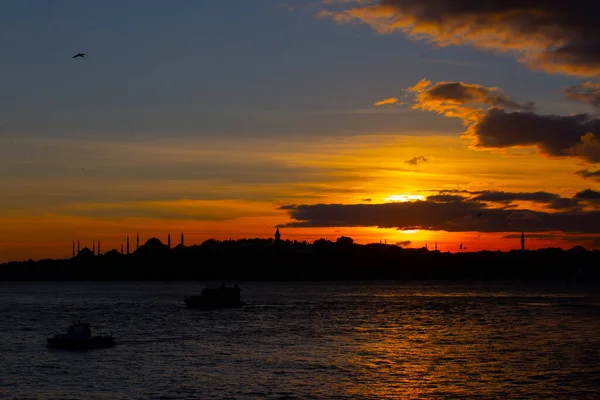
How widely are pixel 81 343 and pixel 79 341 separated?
0.94 feet

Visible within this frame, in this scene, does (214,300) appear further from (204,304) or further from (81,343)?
(81,343)

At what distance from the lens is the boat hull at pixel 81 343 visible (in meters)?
80.2

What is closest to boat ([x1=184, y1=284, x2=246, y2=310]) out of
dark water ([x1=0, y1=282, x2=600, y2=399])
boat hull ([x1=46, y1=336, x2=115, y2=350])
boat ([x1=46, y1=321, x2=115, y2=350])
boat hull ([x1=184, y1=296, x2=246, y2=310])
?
boat hull ([x1=184, y1=296, x2=246, y2=310])

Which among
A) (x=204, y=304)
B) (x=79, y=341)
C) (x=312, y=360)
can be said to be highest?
(x=204, y=304)

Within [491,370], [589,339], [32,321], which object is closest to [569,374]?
[491,370]

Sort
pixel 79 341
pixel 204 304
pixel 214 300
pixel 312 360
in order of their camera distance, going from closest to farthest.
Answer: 1. pixel 312 360
2. pixel 79 341
3. pixel 204 304
4. pixel 214 300

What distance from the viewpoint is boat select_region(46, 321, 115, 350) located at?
264ft

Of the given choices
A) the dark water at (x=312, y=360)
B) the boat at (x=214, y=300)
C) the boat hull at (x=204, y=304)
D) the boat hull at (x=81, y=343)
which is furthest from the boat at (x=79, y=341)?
the boat at (x=214, y=300)

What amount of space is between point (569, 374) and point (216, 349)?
1373 inches

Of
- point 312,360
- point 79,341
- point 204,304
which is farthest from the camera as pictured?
point 204,304

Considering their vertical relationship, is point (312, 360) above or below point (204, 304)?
below

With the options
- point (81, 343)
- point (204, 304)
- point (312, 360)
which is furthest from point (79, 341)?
point (204, 304)

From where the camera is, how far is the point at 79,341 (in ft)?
264

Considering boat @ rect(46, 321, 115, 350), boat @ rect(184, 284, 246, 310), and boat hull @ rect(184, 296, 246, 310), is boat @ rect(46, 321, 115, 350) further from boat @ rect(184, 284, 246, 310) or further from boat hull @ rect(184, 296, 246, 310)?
boat @ rect(184, 284, 246, 310)
